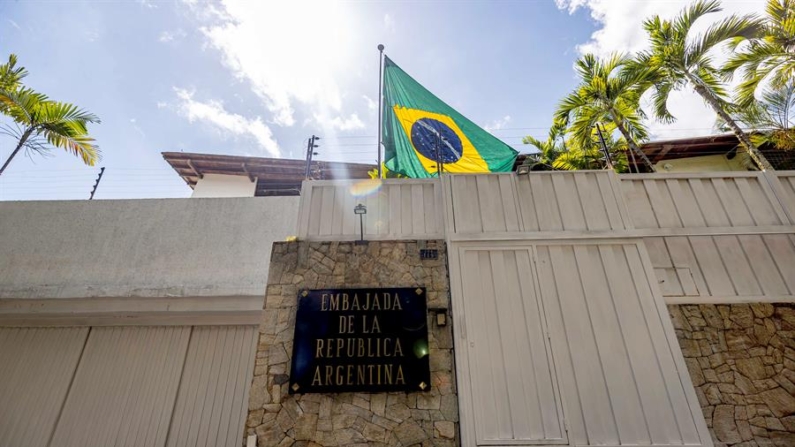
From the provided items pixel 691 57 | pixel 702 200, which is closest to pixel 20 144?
pixel 702 200

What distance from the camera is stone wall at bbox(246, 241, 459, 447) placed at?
154 inches

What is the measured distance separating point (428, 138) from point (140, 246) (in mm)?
6269

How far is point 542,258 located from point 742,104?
27.0 ft

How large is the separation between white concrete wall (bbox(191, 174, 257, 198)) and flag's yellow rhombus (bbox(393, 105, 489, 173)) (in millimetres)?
7397

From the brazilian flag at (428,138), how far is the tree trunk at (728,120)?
19.2 ft

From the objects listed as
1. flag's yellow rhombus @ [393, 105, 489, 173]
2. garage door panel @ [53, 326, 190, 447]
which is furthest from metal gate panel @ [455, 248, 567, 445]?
garage door panel @ [53, 326, 190, 447]

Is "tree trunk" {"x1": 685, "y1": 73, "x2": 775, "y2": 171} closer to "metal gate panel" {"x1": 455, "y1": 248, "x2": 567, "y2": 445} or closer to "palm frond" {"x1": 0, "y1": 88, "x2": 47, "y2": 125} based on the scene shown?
"metal gate panel" {"x1": 455, "y1": 248, "x2": 567, "y2": 445}

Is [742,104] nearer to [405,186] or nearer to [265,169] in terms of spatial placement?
[405,186]

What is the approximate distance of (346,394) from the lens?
412 centimetres

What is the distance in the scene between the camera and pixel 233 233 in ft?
21.3

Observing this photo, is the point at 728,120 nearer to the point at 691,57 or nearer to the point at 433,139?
the point at 691,57

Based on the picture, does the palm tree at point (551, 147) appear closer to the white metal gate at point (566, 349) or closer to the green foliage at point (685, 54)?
the green foliage at point (685, 54)

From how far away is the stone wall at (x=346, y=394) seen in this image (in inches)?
154

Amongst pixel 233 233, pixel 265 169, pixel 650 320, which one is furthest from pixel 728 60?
pixel 265 169
